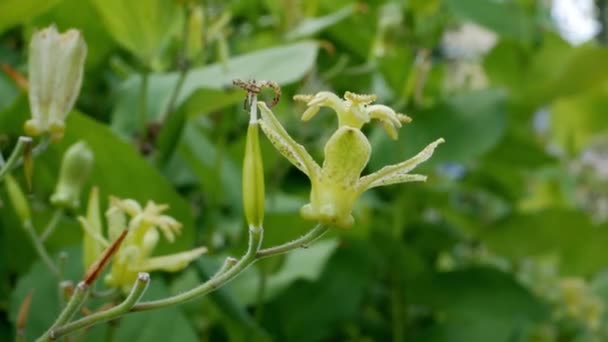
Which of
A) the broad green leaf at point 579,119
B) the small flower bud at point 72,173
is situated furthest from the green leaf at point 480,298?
the small flower bud at point 72,173

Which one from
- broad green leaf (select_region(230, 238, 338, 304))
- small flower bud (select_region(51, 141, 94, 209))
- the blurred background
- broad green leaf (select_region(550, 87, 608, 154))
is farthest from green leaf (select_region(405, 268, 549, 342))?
small flower bud (select_region(51, 141, 94, 209))

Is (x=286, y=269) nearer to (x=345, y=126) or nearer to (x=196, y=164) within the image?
(x=196, y=164)

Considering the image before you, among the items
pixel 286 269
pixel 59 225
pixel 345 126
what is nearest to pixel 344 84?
pixel 286 269

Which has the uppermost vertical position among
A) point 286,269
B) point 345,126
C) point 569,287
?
point 569,287

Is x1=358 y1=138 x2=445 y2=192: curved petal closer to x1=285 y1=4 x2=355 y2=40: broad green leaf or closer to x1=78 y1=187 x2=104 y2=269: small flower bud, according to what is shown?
x1=78 y1=187 x2=104 y2=269: small flower bud

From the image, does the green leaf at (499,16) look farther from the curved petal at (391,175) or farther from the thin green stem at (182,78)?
the curved petal at (391,175)

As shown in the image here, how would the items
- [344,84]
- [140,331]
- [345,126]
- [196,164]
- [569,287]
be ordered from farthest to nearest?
[569,287] → [344,84] → [196,164] → [140,331] → [345,126]

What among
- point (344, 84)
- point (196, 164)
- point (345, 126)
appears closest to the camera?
point (345, 126)
